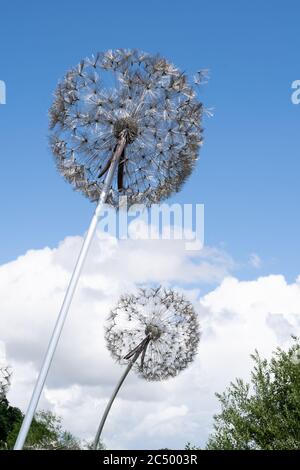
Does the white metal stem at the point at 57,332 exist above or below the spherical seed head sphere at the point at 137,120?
below

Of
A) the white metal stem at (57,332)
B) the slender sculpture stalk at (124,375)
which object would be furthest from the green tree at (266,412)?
the white metal stem at (57,332)

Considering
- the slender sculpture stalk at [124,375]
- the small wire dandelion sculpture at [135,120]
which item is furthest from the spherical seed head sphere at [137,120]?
the slender sculpture stalk at [124,375]

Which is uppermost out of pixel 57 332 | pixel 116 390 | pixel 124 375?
pixel 124 375

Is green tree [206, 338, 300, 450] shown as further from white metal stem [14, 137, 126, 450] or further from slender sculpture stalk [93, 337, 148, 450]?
white metal stem [14, 137, 126, 450]

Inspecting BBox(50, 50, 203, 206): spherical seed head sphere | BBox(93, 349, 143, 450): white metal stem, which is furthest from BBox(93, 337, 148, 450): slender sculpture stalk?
BBox(50, 50, 203, 206): spherical seed head sphere

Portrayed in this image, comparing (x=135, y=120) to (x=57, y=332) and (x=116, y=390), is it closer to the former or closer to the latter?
(x=57, y=332)

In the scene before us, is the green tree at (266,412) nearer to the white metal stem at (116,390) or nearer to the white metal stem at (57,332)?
the white metal stem at (116,390)

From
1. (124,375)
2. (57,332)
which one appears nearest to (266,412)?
(124,375)

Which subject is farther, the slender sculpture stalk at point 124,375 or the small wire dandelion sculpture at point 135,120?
the slender sculpture stalk at point 124,375

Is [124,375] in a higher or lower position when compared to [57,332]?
higher
